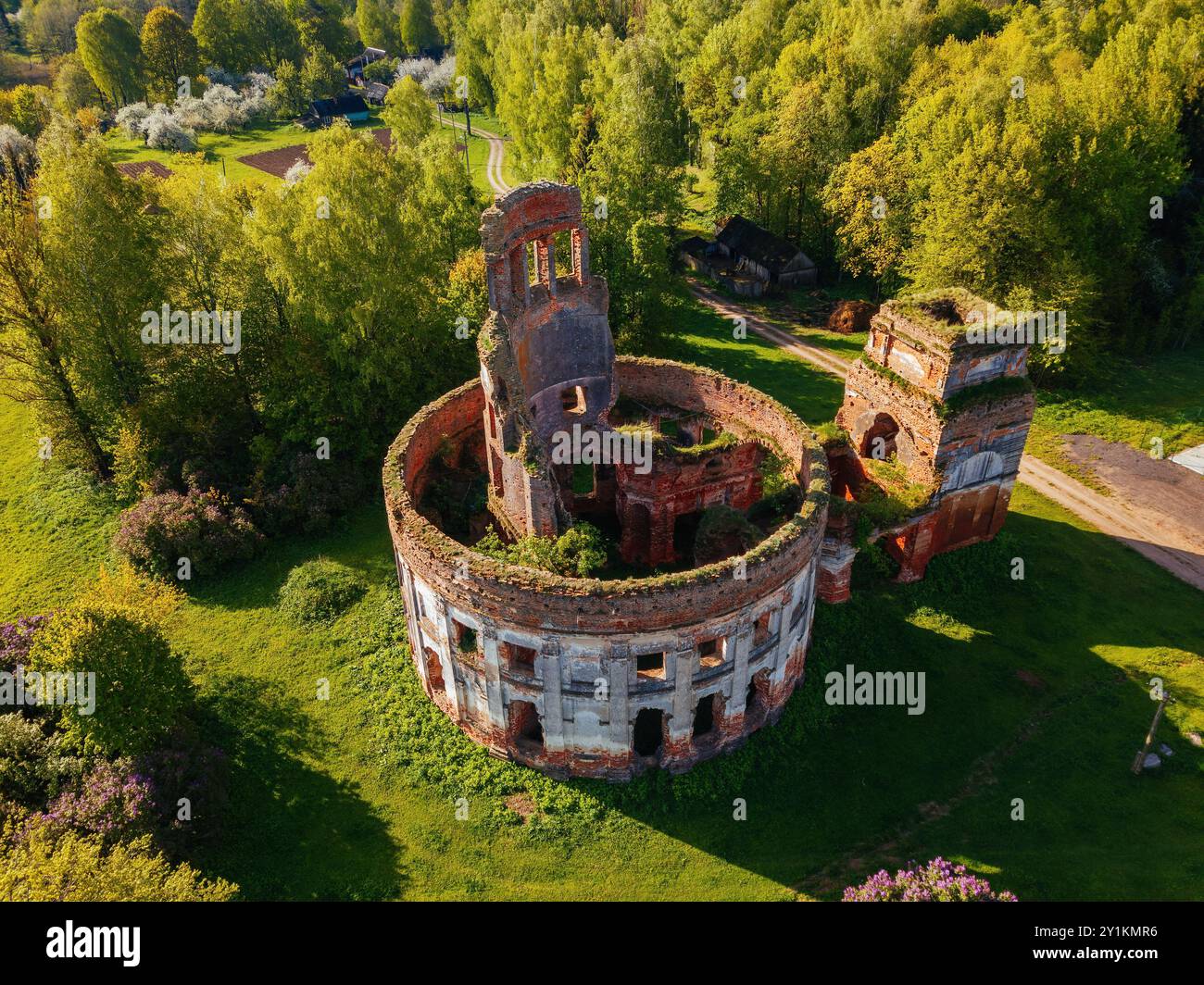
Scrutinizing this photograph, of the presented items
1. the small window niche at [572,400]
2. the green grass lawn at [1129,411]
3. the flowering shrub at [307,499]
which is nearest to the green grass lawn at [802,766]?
the flowering shrub at [307,499]

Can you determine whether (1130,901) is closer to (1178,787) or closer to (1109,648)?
(1178,787)

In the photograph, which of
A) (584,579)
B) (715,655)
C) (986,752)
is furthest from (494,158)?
(986,752)

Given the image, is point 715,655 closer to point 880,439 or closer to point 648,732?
point 648,732

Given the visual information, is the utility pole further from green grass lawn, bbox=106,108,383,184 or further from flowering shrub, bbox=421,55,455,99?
flowering shrub, bbox=421,55,455,99

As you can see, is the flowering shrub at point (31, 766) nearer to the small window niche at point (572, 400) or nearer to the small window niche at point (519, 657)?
the small window niche at point (519, 657)

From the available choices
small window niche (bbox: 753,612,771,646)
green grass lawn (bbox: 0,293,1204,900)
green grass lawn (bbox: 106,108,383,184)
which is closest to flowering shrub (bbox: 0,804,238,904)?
green grass lawn (bbox: 0,293,1204,900)

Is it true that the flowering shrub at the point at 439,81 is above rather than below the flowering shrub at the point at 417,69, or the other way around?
below

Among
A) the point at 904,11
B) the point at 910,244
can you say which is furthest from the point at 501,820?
the point at 904,11
